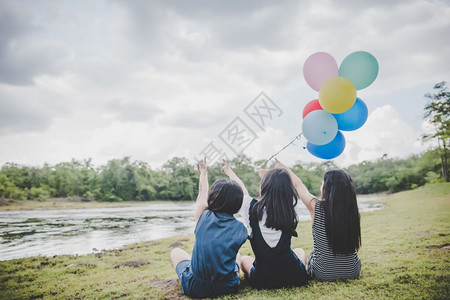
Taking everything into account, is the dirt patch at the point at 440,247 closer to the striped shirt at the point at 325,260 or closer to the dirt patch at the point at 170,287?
the striped shirt at the point at 325,260

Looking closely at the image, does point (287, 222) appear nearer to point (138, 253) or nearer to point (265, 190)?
point (265, 190)

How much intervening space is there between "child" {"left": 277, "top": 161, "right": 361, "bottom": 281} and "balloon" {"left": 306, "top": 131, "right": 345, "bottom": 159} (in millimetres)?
1220

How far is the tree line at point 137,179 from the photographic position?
1651 inches

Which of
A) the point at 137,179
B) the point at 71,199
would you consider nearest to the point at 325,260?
the point at 71,199

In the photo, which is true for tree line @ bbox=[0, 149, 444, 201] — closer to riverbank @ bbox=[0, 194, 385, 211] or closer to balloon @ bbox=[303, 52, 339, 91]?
riverbank @ bbox=[0, 194, 385, 211]

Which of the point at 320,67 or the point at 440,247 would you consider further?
the point at 440,247

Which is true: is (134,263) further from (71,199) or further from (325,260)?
(71,199)

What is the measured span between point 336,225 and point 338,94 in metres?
1.74

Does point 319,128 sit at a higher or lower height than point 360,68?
lower

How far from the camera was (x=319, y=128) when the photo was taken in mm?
3742

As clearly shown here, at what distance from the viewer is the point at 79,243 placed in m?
8.88

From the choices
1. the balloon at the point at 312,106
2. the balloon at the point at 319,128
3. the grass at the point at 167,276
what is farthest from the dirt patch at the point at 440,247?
the balloon at the point at 312,106

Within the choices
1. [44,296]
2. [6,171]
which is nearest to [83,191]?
[6,171]

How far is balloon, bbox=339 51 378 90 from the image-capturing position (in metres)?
3.76
